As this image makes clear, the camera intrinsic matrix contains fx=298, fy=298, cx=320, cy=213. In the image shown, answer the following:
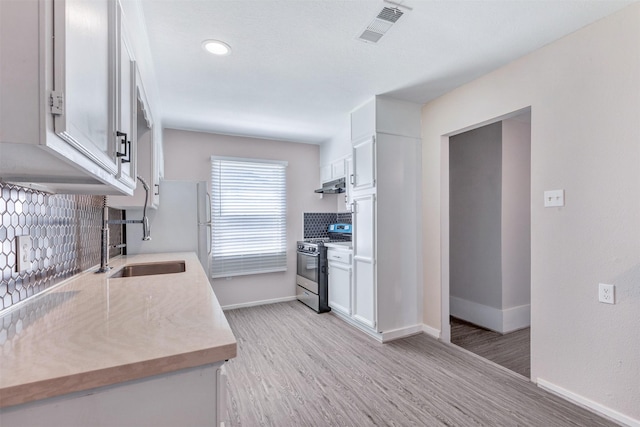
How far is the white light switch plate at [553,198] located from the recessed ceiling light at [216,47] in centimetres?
251

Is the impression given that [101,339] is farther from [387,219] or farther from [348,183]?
[348,183]

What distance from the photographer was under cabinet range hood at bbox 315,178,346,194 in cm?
414

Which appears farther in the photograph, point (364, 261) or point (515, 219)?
point (515, 219)

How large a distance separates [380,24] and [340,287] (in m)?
2.73

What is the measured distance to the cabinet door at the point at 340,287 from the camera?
3.46 meters

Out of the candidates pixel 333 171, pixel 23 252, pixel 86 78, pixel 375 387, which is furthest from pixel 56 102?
pixel 333 171

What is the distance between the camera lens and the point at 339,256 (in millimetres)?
3664

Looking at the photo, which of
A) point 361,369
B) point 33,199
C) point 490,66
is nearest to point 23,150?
point 33,199

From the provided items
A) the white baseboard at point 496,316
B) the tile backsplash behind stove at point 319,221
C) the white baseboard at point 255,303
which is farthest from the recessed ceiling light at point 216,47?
the white baseboard at point 496,316

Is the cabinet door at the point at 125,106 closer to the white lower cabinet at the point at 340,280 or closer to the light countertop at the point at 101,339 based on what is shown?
the light countertop at the point at 101,339

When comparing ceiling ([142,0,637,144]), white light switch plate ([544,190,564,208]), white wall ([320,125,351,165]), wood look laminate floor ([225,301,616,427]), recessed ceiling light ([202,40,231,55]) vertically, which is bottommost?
wood look laminate floor ([225,301,616,427])

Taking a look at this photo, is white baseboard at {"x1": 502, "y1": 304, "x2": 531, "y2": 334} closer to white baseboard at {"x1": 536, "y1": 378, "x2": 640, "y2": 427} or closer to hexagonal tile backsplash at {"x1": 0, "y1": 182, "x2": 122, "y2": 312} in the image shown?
white baseboard at {"x1": 536, "y1": 378, "x2": 640, "y2": 427}

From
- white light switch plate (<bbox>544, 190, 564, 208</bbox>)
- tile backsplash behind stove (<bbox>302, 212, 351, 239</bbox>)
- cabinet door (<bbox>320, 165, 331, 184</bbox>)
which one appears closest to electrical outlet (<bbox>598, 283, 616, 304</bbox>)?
white light switch plate (<bbox>544, 190, 564, 208</bbox>)

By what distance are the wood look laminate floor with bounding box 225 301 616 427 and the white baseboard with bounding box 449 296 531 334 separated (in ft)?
2.91
